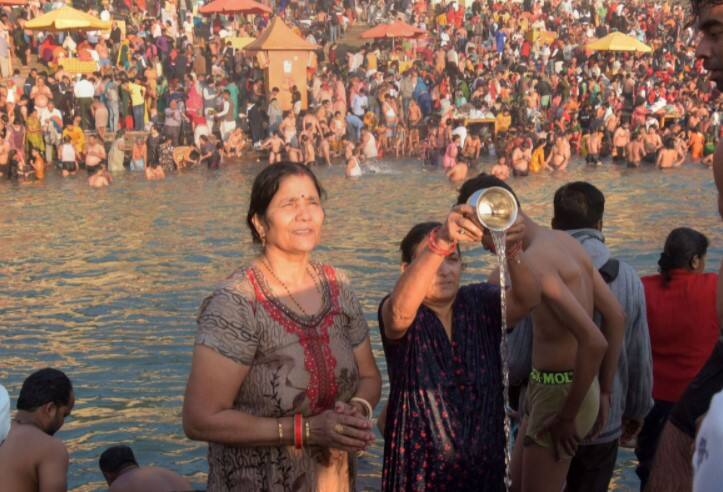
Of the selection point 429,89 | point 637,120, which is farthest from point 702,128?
point 429,89

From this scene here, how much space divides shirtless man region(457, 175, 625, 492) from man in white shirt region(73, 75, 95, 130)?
20511mm

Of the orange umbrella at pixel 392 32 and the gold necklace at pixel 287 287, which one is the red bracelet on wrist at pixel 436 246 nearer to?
the gold necklace at pixel 287 287

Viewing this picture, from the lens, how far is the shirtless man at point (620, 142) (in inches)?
965

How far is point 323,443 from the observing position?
2855 mm

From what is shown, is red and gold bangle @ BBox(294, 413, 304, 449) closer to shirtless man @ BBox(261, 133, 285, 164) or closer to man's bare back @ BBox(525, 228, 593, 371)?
man's bare back @ BBox(525, 228, 593, 371)

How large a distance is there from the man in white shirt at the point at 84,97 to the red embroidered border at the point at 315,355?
836 inches

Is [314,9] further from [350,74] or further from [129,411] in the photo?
[129,411]

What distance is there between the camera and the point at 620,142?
968 inches

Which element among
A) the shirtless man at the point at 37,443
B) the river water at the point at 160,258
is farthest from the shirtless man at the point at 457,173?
the shirtless man at the point at 37,443

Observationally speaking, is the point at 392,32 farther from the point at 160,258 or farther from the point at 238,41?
the point at 160,258

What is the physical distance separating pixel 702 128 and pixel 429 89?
242 inches

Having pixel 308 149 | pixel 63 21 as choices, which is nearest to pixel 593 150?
pixel 308 149

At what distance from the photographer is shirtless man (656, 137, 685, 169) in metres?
23.6

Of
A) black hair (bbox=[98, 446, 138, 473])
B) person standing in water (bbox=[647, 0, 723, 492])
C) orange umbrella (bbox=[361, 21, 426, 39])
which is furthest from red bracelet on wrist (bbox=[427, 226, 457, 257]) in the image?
orange umbrella (bbox=[361, 21, 426, 39])
